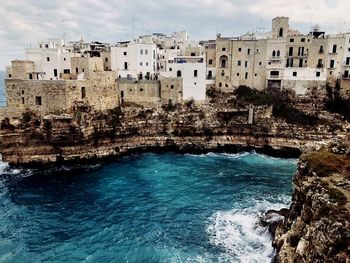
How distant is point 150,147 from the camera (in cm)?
4650

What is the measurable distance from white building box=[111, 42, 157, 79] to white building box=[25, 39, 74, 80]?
7.28 m

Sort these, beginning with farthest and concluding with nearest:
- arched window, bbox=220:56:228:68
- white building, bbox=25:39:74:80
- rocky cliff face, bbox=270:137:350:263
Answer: arched window, bbox=220:56:228:68 < white building, bbox=25:39:74:80 < rocky cliff face, bbox=270:137:350:263

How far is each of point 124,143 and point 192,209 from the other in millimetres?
20353

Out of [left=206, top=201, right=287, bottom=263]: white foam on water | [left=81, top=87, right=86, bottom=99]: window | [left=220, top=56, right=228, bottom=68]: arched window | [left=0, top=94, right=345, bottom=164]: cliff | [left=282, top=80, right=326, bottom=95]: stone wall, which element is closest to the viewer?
[left=206, top=201, right=287, bottom=263]: white foam on water

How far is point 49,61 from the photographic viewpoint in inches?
1829

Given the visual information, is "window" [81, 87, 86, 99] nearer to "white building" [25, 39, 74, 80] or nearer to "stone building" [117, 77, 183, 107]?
"white building" [25, 39, 74, 80]

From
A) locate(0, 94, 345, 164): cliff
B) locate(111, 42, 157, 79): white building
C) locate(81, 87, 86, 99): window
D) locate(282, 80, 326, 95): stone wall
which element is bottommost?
locate(0, 94, 345, 164): cliff

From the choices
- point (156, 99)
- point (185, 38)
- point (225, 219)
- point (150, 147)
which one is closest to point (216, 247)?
point (225, 219)

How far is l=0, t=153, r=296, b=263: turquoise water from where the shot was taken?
2230 centimetres

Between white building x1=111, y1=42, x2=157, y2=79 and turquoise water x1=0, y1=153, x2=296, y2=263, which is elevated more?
white building x1=111, y1=42, x2=157, y2=79

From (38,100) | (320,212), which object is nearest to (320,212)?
(320,212)

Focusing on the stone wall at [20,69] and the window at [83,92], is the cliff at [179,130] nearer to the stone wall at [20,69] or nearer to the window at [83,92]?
the window at [83,92]

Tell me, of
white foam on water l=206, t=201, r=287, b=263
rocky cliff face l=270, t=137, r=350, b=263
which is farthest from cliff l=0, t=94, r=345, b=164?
rocky cliff face l=270, t=137, r=350, b=263

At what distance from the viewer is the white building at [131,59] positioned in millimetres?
50969
